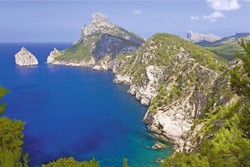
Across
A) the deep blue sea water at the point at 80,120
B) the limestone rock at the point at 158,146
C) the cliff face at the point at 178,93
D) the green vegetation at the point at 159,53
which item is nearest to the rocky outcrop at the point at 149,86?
the cliff face at the point at 178,93

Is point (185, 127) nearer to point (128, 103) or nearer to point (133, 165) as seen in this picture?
point (133, 165)

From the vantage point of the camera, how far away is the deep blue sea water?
61375mm

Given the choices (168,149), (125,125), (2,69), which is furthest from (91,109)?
(2,69)

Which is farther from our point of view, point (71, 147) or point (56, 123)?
point (56, 123)

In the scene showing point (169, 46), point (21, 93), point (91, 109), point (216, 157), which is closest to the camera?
point (216, 157)

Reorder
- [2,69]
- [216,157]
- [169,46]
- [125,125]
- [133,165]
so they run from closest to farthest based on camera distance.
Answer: [216,157] < [133,165] < [125,125] < [169,46] < [2,69]

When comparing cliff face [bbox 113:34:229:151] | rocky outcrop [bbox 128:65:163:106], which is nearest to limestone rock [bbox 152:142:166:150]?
cliff face [bbox 113:34:229:151]

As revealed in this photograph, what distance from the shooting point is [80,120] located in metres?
87.4

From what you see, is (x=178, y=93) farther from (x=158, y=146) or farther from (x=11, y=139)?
(x=11, y=139)

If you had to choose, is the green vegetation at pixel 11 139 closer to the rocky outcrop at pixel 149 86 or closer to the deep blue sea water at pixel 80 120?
the deep blue sea water at pixel 80 120

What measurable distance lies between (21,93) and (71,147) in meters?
65.6

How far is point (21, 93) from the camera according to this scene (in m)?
122

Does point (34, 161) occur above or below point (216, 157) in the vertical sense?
below

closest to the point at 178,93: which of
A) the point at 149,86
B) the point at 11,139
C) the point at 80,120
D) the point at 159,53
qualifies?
the point at 149,86
